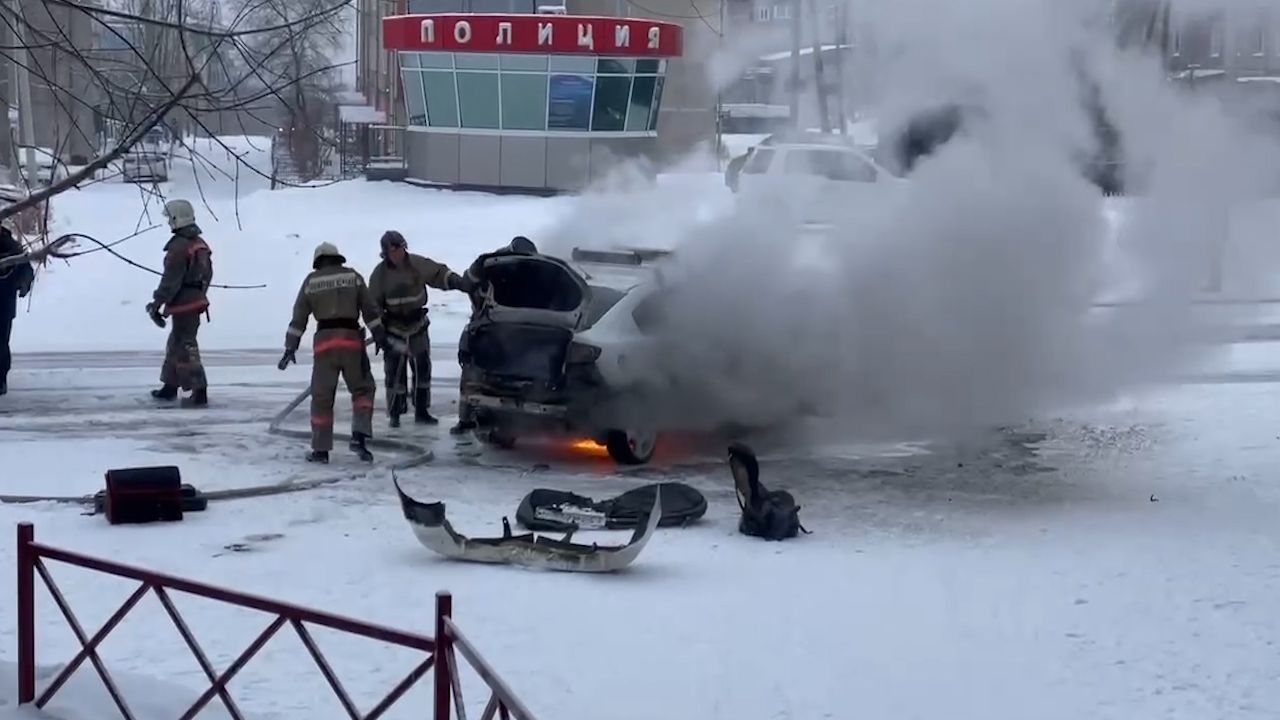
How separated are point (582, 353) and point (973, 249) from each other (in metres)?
3.20

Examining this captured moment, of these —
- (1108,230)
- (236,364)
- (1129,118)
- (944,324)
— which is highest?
(1129,118)

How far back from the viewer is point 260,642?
18.4 ft

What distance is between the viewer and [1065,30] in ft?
40.1

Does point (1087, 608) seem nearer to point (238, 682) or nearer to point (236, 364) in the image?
point (238, 682)

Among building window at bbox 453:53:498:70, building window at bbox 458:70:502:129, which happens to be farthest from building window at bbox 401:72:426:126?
building window at bbox 453:53:498:70

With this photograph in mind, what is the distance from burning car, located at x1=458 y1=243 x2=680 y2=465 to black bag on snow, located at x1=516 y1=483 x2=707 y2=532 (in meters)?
1.53

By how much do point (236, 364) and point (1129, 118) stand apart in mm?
10808

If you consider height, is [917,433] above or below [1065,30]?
below

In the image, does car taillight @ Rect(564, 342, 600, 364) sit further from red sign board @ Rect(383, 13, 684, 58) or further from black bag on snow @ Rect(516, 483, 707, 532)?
red sign board @ Rect(383, 13, 684, 58)

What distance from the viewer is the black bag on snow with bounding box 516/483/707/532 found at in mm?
9992

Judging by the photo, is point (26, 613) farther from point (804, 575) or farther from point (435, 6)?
point (435, 6)

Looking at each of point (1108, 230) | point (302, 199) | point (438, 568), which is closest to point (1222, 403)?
point (1108, 230)

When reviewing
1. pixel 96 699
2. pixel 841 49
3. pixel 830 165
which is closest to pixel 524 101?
pixel 830 165

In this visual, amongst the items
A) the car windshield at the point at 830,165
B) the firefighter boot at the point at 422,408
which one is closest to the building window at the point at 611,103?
the car windshield at the point at 830,165
